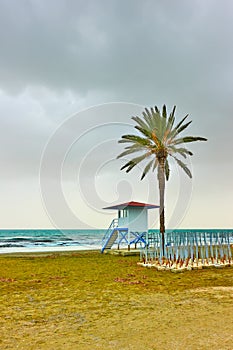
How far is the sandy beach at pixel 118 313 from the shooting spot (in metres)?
5.33

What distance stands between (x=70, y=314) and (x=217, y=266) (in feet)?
32.8

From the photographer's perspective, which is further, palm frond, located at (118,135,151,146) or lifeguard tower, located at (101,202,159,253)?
lifeguard tower, located at (101,202,159,253)

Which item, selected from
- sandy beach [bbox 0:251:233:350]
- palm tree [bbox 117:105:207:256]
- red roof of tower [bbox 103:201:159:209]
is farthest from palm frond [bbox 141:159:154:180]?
sandy beach [bbox 0:251:233:350]

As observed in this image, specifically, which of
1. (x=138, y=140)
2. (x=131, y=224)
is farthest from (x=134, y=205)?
(x=138, y=140)

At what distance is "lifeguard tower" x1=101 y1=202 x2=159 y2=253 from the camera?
27203 mm

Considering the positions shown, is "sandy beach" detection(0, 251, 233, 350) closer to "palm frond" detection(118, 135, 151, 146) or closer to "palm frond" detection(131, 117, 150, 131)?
"palm frond" detection(118, 135, 151, 146)

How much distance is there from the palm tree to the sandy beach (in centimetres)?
1138

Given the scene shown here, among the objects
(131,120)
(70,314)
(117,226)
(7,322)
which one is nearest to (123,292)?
(70,314)

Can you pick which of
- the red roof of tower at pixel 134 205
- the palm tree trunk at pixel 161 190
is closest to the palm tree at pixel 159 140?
the palm tree trunk at pixel 161 190

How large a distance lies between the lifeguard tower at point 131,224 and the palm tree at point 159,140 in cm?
514

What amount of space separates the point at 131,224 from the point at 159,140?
825 cm

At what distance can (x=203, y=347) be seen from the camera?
4.93m

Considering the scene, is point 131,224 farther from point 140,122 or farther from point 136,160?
point 140,122

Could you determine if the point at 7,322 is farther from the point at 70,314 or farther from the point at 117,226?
the point at 117,226
